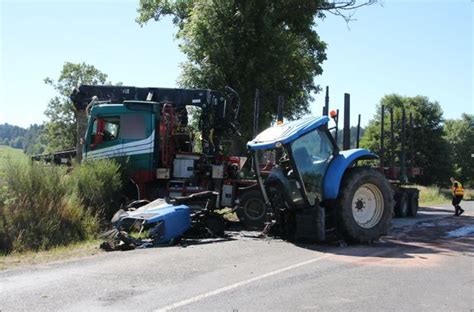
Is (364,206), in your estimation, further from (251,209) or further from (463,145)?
(463,145)

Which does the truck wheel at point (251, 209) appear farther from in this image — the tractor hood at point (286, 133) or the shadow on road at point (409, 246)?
the shadow on road at point (409, 246)

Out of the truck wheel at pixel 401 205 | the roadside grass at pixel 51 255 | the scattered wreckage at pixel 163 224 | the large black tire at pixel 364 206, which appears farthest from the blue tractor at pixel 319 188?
the truck wheel at pixel 401 205

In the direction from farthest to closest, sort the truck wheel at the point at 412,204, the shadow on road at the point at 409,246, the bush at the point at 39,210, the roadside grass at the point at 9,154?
the truck wheel at the point at 412,204 < the roadside grass at the point at 9,154 < the bush at the point at 39,210 < the shadow on road at the point at 409,246

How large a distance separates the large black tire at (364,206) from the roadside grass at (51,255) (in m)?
4.57

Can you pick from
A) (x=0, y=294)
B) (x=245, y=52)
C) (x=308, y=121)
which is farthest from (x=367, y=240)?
(x=245, y=52)

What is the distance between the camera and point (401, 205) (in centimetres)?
1988

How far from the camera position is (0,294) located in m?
6.36

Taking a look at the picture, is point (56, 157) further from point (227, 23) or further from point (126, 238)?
point (227, 23)

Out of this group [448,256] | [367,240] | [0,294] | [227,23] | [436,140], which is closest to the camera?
[0,294]

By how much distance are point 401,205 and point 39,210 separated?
45.0 feet

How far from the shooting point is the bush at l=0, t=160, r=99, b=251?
10188mm

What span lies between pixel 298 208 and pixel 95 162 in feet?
17.6

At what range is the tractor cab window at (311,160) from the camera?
33.1ft

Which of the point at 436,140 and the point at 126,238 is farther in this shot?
the point at 436,140
